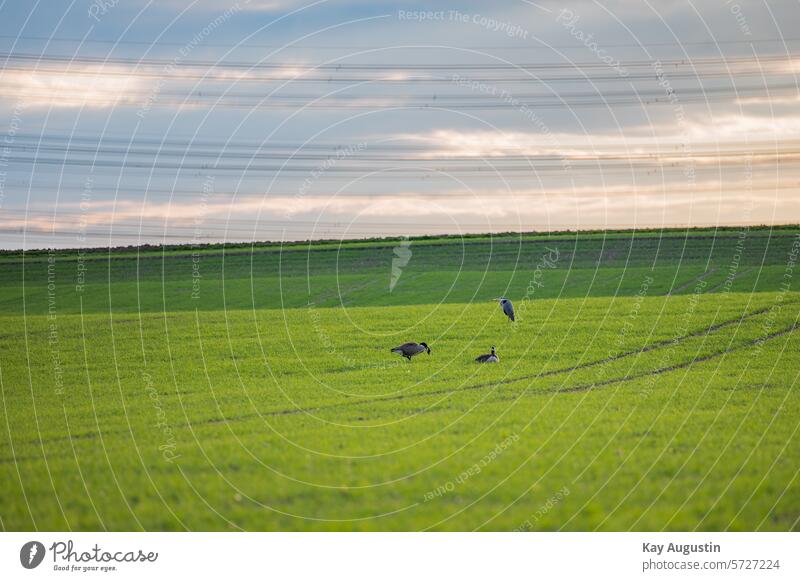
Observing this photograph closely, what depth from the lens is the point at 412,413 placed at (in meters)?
22.2

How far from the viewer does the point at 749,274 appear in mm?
59250

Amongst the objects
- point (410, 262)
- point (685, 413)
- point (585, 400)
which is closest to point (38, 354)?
point (585, 400)

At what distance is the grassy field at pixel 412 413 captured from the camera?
15.1m

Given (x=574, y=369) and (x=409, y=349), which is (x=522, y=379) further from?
(x=409, y=349)

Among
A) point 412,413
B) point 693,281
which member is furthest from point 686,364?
point 693,281

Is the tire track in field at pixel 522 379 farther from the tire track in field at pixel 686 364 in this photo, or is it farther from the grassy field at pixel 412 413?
the grassy field at pixel 412 413

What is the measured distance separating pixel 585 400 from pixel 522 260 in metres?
51.1

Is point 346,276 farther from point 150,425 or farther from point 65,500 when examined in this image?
point 65,500

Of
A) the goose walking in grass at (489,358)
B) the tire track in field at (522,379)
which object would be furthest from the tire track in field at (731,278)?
the goose walking in grass at (489,358)

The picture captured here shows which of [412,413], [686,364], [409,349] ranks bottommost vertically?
[412,413]

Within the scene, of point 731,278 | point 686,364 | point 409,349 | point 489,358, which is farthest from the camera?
point 731,278

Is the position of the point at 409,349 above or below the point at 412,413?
above

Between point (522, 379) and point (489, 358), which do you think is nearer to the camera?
point (522, 379)

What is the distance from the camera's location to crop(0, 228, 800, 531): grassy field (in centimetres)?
1510
